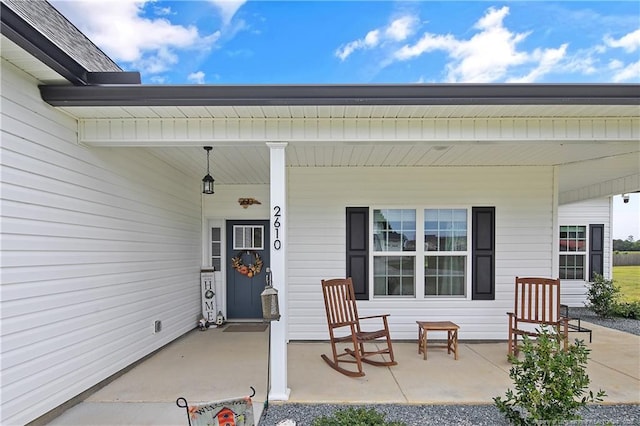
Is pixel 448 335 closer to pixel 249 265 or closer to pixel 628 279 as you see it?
pixel 249 265

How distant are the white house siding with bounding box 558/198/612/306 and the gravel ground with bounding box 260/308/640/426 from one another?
5.78m

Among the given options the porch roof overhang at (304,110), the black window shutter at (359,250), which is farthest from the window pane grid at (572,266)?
the black window shutter at (359,250)

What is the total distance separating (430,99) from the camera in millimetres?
2840

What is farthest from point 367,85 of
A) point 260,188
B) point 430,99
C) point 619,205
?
point 619,205

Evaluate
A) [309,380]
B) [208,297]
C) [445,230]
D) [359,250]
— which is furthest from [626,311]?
[208,297]

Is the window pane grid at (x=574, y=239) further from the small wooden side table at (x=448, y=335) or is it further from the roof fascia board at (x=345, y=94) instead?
the roof fascia board at (x=345, y=94)

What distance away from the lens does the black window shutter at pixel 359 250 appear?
515 centimetres

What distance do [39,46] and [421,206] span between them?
4501 mm

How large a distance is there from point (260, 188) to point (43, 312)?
376 cm

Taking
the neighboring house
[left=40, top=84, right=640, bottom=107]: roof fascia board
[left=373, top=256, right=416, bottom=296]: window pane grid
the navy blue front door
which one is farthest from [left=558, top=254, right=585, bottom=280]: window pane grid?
the navy blue front door

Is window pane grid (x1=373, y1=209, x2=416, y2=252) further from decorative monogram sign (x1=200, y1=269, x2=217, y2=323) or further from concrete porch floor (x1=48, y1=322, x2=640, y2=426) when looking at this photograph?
decorative monogram sign (x1=200, y1=269, x2=217, y2=323)

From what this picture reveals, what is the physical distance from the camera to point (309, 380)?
3.59 metres

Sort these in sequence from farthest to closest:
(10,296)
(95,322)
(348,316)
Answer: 1. (348,316)
2. (95,322)
3. (10,296)

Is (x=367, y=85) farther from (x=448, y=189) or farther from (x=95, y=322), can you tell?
(x=95, y=322)
